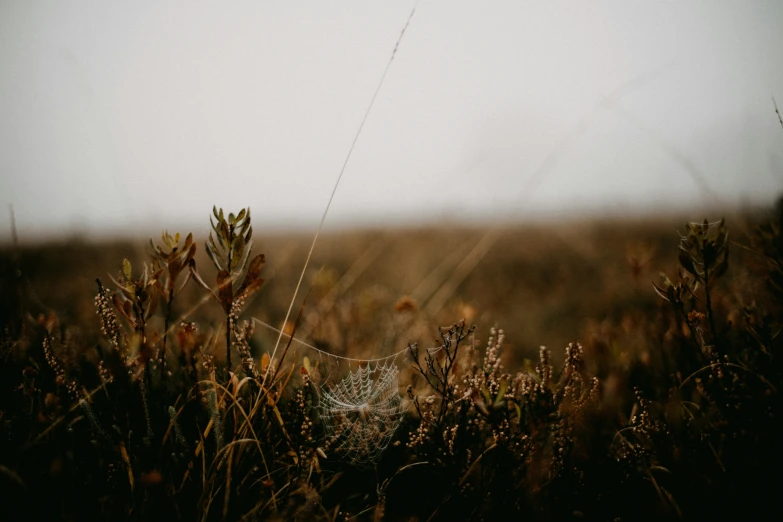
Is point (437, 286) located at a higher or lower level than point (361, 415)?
higher

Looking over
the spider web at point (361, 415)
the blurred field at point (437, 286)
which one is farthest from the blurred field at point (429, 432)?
the blurred field at point (437, 286)

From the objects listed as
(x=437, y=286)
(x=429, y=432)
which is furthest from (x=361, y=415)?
(x=437, y=286)

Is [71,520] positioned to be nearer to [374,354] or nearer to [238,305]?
[238,305]

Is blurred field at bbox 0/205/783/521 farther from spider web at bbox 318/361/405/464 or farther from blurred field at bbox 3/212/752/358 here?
blurred field at bbox 3/212/752/358

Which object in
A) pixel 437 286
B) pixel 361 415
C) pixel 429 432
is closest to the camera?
pixel 429 432

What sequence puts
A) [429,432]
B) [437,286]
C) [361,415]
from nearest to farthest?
[429,432]
[361,415]
[437,286]

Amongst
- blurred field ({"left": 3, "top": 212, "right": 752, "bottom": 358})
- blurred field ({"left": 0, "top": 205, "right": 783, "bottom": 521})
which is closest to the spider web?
blurred field ({"left": 0, "top": 205, "right": 783, "bottom": 521})

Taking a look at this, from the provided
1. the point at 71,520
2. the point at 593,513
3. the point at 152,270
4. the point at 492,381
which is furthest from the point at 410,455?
the point at 152,270

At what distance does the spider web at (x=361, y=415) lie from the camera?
6.01 feet

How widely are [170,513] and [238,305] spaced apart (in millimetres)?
736

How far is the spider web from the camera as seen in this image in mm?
1832

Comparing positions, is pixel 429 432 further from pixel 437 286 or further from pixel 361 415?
pixel 437 286

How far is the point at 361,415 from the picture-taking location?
197 centimetres

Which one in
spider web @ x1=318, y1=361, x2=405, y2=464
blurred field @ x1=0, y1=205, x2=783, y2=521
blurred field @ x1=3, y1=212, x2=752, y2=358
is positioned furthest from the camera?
blurred field @ x1=3, y1=212, x2=752, y2=358
